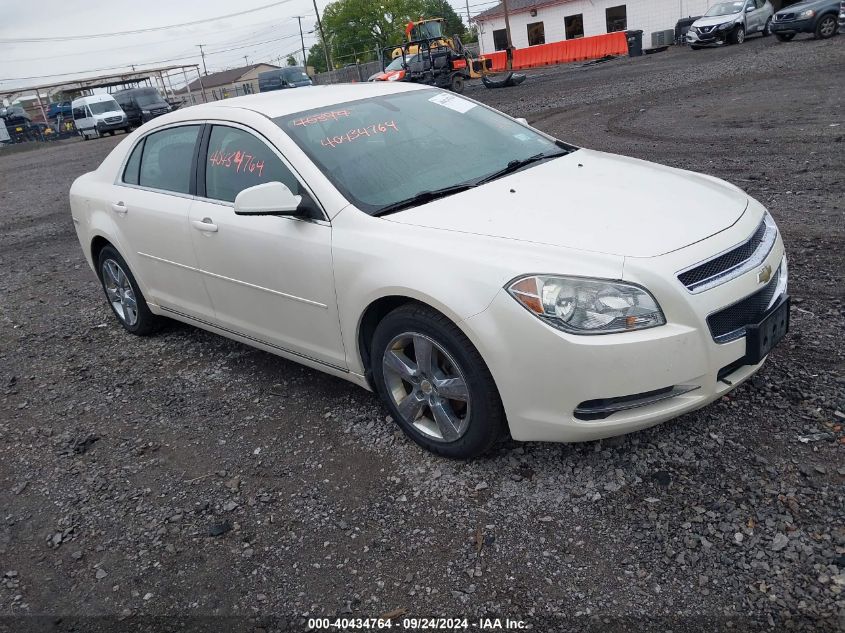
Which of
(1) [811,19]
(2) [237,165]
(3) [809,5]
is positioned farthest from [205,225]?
(3) [809,5]

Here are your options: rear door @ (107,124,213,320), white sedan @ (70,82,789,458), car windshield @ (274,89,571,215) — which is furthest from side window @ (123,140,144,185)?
car windshield @ (274,89,571,215)

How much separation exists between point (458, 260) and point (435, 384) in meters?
0.60

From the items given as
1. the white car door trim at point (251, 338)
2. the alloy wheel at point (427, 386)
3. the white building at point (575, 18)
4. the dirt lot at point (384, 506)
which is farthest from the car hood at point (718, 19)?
the alloy wheel at point (427, 386)

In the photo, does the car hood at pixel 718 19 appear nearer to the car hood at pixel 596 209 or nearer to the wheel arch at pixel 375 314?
the car hood at pixel 596 209

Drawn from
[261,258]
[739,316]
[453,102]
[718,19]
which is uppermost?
[718,19]

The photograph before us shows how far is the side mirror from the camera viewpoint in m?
3.41

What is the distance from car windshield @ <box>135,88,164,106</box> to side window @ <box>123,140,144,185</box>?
34.7m

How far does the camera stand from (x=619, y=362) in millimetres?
2668

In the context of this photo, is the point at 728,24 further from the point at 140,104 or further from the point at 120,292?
the point at 140,104

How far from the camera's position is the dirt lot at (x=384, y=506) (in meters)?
2.49

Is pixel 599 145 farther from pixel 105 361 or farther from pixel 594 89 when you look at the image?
pixel 594 89

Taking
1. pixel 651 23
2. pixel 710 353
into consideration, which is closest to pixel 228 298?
pixel 710 353

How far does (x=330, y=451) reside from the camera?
3.58m

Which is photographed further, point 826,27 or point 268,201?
point 826,27
